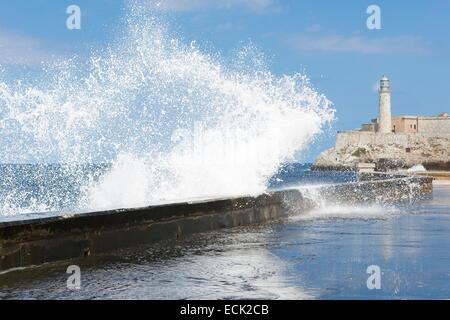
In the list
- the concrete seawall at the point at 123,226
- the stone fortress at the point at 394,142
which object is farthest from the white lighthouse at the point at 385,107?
the concrete seawall at the point at 123,226

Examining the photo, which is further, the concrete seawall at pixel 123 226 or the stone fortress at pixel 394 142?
the stone fortress at pixel 394 142

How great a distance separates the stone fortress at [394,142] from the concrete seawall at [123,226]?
334 ft

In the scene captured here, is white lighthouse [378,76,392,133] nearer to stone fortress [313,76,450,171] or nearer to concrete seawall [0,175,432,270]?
stone fortress [313,76,450,171]

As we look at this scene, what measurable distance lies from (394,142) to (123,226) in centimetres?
11384

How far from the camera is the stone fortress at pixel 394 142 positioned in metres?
113

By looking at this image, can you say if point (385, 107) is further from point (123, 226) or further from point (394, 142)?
point (123, 226)

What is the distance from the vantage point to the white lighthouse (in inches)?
4508

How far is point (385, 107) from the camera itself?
4560 inches

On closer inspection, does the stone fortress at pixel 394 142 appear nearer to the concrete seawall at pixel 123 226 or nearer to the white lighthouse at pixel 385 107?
the white lighthouse at pixel 385 107

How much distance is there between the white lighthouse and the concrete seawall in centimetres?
10785

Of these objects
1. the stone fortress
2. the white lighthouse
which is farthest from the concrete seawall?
the white lighthouse

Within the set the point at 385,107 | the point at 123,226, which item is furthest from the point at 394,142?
the point at 123,226
